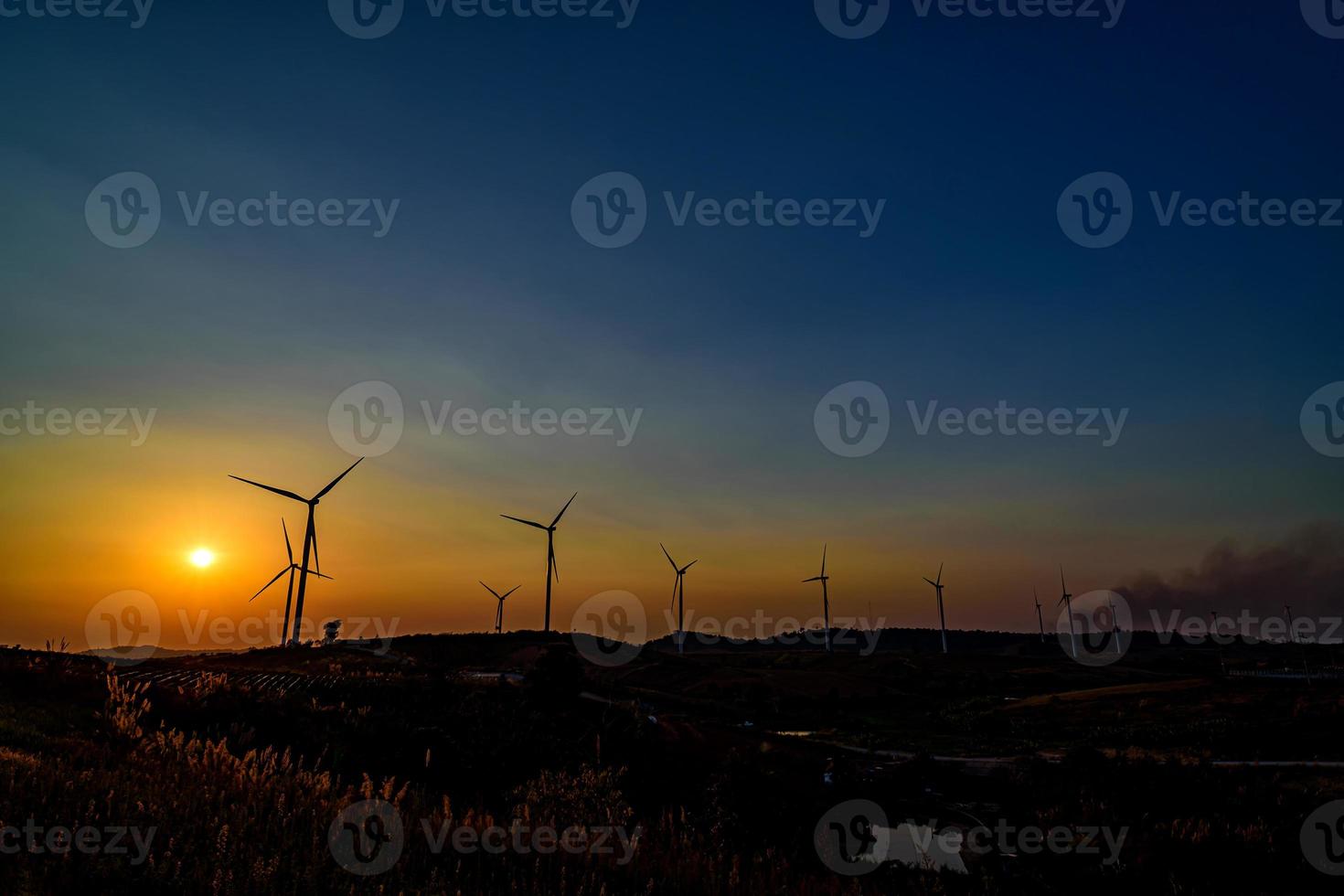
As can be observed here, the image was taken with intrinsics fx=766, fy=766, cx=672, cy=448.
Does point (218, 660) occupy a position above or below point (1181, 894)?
above

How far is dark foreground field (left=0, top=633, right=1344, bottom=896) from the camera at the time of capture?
8523mm

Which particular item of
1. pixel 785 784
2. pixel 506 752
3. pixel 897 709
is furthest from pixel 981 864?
pixel 897 709

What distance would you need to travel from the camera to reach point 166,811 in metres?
8.98

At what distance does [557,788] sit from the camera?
18.5m

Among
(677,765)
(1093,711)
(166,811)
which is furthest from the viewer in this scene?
(1093,711)

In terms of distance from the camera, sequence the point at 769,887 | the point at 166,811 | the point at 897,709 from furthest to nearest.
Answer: the point at 897,709 → the point at 769,887 → the point at 166,811

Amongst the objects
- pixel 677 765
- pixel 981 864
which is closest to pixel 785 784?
pixel 677 765

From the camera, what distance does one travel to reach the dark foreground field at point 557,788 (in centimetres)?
852

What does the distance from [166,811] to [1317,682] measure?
102665 mm

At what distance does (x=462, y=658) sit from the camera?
98.2 metres

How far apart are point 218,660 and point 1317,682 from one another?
328 feet

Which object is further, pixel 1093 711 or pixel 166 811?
pixel 1093 711

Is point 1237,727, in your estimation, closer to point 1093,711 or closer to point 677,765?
point 1093,711

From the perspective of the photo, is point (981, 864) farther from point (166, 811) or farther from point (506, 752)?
point (506, 752)
